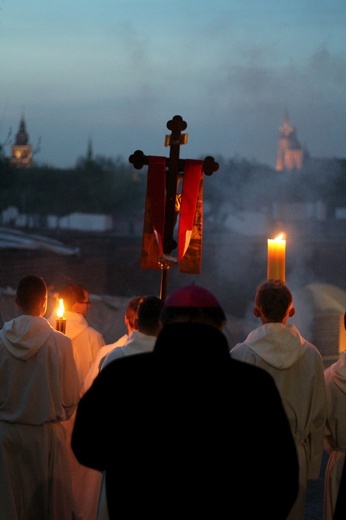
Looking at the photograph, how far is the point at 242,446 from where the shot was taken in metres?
2.55

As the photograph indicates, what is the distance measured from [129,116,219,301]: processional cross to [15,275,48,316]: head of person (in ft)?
2.25

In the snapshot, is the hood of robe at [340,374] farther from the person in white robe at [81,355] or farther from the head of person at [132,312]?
the person in white robe at [81,355]

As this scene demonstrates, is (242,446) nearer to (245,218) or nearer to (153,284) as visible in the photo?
(153,284)

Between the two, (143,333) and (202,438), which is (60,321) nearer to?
(143,333)

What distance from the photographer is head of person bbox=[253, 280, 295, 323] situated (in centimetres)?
423

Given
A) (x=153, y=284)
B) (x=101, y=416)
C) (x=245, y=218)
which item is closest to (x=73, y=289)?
(x=101, y=416)

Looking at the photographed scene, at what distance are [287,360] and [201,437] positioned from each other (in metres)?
1.79

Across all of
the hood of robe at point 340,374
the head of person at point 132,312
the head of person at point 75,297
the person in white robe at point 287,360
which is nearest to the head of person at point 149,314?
the person in white robe at point 287,360

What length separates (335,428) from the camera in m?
4.45

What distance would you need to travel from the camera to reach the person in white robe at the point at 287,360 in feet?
14.0

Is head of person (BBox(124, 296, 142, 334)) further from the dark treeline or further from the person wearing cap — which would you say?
the dark treeline

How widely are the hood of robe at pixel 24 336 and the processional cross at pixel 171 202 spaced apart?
2.50 feet

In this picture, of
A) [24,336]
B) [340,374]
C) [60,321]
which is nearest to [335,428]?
[340,374]

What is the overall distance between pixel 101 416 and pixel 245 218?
2420cm
